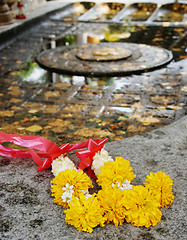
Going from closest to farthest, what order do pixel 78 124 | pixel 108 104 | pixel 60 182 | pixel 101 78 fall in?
pixel 60 182, pixel 78 124, pixel 108 104, pixel 101 78

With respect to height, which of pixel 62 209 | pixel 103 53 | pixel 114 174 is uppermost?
pixel 114 174

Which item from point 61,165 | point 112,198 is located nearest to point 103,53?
point 61,165

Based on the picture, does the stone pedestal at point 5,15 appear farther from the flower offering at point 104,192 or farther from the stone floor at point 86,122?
the flower offering at point 104,192

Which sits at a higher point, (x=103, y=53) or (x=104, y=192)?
(x=104, y=192)

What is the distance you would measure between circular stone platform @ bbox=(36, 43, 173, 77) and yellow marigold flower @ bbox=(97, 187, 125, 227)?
11.7 feet

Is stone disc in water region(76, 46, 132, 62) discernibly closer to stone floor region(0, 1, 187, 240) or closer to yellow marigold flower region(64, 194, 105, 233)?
stone floor region(0, 1, 187, 240)

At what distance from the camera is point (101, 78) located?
5215 mm

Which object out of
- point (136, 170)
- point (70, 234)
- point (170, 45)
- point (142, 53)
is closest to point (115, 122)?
point (136, 170)

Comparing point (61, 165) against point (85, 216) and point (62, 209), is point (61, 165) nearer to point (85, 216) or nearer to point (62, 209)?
point (62, 209)

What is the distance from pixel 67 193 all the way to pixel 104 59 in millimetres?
4223

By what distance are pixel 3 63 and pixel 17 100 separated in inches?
74.0

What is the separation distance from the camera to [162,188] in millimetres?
1950

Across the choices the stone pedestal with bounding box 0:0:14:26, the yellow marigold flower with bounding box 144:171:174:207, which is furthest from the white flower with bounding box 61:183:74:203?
the stone pedestal with bounding box 0:0:14:26

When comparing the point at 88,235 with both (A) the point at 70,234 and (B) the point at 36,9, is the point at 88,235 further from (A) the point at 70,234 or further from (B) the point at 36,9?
(B) the point at 36,9
